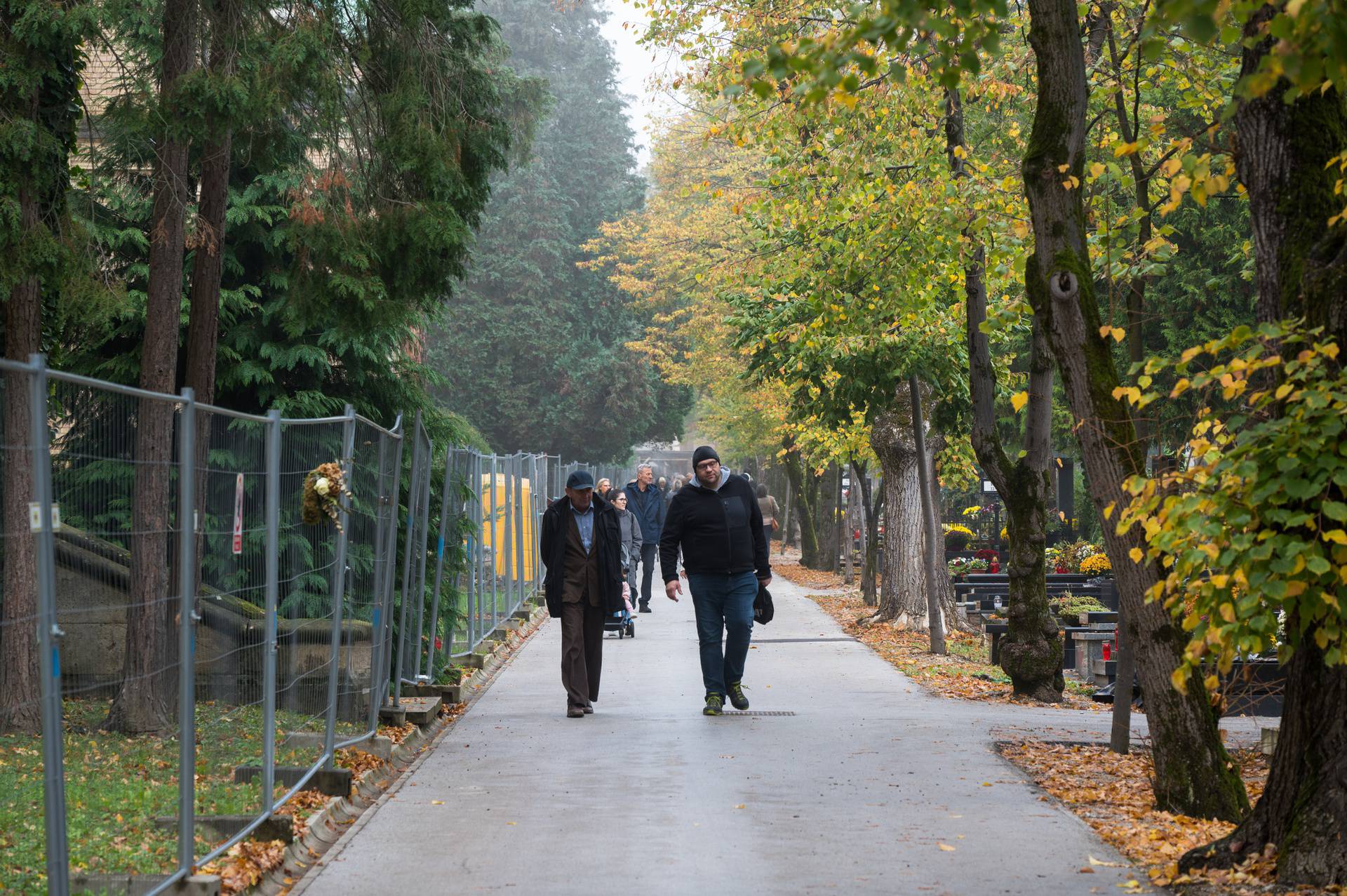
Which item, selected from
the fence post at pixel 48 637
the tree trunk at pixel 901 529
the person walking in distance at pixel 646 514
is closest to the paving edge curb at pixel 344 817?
the fence post at pixel 48 637

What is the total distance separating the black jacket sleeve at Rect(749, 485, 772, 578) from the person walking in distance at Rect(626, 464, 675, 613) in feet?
33.1

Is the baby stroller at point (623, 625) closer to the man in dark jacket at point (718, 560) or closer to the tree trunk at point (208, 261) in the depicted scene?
the man in dark jacket at point (718, 560)

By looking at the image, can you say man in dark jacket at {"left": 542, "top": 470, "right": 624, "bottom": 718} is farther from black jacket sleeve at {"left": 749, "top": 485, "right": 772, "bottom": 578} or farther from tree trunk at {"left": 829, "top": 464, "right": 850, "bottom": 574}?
tree trunk at {"left": 829, "top": 464, "right": 850, "bottom": 574}

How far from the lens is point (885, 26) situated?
4.83 metres

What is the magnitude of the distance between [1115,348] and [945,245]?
13.7 metres

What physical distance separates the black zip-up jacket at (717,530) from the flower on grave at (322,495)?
4.21 metres

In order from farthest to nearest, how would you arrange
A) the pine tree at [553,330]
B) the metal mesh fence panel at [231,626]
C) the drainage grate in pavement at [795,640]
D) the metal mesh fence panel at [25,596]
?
the pine tree at [553,330] → the drainage grate in pavement at [795,640] → the metal mesh fence panel at [231,626] → the metal mesh fence panel at [25,596]

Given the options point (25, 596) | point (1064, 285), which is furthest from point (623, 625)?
point (25, 596)

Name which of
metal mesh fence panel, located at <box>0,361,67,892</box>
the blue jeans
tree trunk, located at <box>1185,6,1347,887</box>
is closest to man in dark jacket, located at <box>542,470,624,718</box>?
the blue jeans

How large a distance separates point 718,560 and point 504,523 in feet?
29.3

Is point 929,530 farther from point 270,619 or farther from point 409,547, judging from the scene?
point 270,619

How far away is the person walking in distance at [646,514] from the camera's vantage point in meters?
22.5

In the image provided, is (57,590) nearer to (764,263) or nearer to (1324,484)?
(1324,484)

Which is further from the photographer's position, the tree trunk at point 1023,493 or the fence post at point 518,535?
the fence post at point 518,535
